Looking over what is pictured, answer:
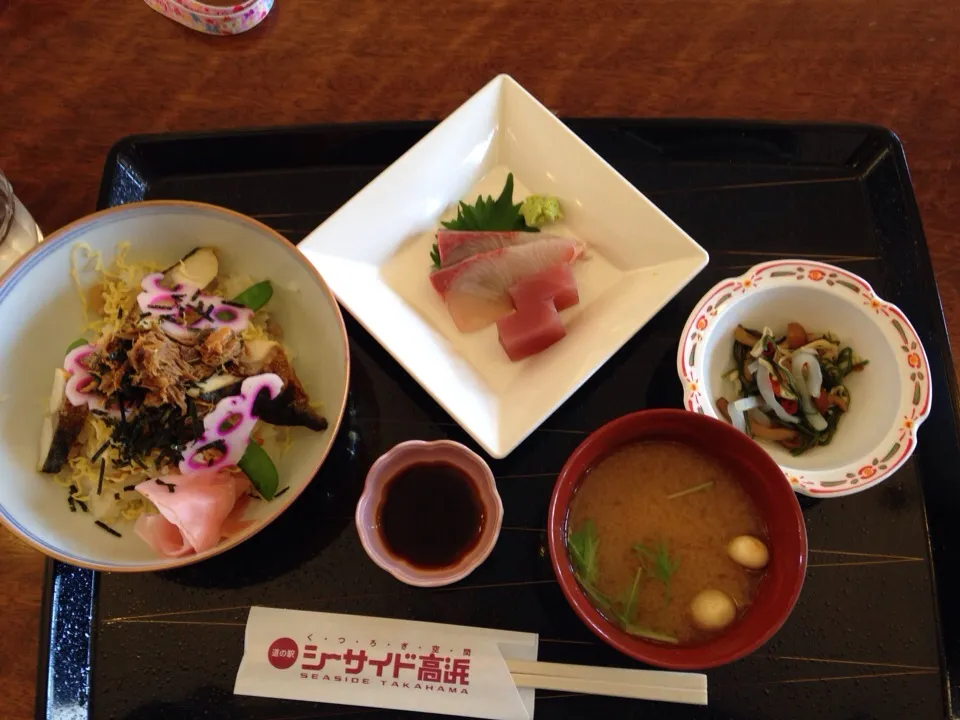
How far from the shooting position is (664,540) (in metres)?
1.19

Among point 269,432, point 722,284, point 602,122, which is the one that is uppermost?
point 602,122

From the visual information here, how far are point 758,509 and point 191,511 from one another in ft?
3.28

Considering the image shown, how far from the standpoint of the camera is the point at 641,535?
1.19 meters

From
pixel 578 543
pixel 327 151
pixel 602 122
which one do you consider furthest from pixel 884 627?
pixel 327 151

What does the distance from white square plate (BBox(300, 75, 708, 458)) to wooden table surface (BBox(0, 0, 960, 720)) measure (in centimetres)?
20

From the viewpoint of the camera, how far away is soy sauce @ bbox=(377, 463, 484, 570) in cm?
123

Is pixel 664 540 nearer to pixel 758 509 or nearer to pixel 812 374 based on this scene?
pixel 758 509

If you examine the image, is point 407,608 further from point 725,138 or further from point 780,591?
point 725,138

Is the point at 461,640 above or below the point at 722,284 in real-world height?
below

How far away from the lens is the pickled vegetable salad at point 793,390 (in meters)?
1.29

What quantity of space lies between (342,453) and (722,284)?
826 mm

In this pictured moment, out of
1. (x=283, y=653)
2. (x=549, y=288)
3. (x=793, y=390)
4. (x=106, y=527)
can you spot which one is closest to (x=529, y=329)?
(x=549, y=288)

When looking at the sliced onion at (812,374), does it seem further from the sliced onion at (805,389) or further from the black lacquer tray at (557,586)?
the black lacquer tray at (557,586)

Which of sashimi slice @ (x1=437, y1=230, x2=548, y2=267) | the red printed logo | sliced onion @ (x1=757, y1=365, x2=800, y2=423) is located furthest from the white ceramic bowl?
sliced onion @ (x1=757, y1=365, x2=800, y2=423)
